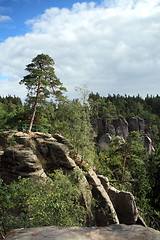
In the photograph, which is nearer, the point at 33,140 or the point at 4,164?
the point at 4,164

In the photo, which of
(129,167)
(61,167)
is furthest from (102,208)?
(129,167)

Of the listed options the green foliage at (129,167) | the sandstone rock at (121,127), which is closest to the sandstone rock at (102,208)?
the green foliage at (129,167)

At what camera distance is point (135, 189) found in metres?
22.8

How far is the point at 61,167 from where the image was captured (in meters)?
15.4

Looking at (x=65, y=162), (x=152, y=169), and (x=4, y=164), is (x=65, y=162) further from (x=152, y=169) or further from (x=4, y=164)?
(x=152, y=169)

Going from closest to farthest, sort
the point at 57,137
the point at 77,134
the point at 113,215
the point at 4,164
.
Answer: the point at 4,164 → the point at 113,215 → the point at 57,137 → the point at 77,134

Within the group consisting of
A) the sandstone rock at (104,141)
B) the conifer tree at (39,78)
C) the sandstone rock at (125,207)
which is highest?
the conifer tree at (39,78)

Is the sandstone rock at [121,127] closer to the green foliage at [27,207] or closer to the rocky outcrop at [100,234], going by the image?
the green foliage at [27,207]

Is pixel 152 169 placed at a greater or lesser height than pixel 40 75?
lesser

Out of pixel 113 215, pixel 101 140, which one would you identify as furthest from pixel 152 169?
pixel 101 140

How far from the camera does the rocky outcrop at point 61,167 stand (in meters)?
12.3

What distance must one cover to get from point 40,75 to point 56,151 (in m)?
10.0

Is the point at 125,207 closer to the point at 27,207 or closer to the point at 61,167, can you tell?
the point at 61,167

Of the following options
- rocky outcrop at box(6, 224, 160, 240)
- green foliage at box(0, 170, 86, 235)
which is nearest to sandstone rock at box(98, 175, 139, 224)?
green foliage at box(0, 170, 86, 235)
